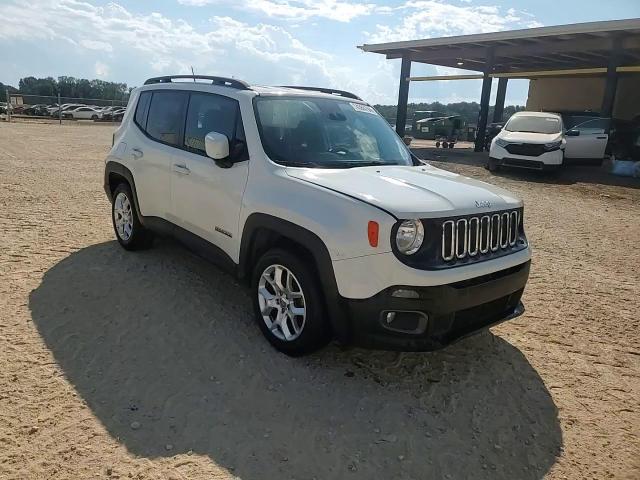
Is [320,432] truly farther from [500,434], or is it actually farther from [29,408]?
[29,408]

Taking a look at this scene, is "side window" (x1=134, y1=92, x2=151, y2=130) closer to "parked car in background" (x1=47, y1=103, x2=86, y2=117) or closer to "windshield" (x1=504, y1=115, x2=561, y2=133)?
"windshield" (x1=504, y1=115, x2=561, y2=133)

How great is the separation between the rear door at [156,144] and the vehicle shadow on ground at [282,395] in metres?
0.99

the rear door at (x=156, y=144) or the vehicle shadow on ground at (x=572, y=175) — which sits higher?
the rear door at (x=156, y=144)

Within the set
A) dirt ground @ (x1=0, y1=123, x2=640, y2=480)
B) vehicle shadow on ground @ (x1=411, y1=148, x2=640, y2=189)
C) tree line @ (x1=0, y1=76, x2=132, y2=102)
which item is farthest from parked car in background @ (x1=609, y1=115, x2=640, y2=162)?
tree line @ (x1=0, y1=76, x2=132, y2=102)

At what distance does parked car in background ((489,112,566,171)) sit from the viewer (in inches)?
538

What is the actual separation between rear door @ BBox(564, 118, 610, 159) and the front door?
13.5 m

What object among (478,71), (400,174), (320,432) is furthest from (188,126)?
(478,71)

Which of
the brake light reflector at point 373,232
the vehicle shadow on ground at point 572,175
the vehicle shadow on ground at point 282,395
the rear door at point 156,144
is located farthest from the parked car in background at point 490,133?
the brake light reflector at point 373,232

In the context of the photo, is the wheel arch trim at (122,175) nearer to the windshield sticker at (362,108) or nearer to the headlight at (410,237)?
the windshield sticker at (362,108)

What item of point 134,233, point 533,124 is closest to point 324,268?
point 134,233

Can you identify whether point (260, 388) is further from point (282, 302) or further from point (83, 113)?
point (83, 113)

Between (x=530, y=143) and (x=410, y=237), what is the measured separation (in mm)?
12147

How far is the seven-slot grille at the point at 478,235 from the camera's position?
315cm

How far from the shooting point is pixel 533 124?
14852 millimetres
